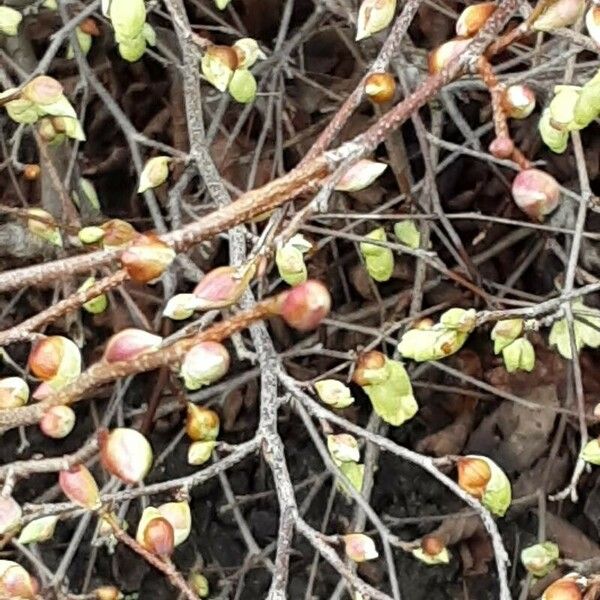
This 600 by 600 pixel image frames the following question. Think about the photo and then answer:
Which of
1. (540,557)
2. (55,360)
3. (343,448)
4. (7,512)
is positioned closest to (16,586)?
(7,512)

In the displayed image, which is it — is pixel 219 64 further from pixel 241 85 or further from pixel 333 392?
pixel 333 392

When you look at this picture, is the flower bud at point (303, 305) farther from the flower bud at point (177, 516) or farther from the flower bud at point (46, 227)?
the flower bud at point (46, 227)

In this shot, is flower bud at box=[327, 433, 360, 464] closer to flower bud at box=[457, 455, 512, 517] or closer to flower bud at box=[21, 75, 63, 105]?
flower bud at box=[457, 455, 512, 517]

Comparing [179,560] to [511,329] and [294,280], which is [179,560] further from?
[294,280]

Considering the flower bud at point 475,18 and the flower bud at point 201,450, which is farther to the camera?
the flower bud at point 201,450

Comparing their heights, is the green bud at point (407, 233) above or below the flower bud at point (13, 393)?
below

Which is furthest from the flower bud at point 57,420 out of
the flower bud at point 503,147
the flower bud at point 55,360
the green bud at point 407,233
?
the green bud at point 407,233

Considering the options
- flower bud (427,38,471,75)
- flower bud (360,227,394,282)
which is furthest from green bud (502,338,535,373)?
flower bud (427,38,471,75)
